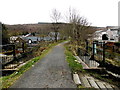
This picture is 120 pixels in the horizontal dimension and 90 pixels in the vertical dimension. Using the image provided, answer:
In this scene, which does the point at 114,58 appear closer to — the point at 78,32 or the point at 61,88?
the point at 61,88

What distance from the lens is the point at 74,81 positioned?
12.0 feet

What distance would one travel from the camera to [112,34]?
48031mm

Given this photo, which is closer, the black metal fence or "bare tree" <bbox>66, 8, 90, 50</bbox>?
the black metal fence

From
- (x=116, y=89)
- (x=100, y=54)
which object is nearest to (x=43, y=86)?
(x=116, y=89)

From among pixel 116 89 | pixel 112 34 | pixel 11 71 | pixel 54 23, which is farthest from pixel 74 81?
pixel 112 34

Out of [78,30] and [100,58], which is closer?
[100,58]

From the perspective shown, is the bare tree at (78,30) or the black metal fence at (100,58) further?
Result: the bare tree at (78,30)

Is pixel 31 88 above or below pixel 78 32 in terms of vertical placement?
below

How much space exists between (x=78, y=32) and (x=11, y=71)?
12.0 metres

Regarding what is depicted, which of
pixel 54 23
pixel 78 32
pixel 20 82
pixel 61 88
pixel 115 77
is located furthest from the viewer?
pixel 54 23

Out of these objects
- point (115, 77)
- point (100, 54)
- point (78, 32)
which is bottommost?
point (115, 77)

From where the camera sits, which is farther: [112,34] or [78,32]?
[112,34]

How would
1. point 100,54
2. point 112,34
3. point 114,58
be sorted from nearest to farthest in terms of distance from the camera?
1. point 100,54
2. point 114,58
3. point 112,34

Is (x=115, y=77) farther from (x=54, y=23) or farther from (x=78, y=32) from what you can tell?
(x=54, y=23)
